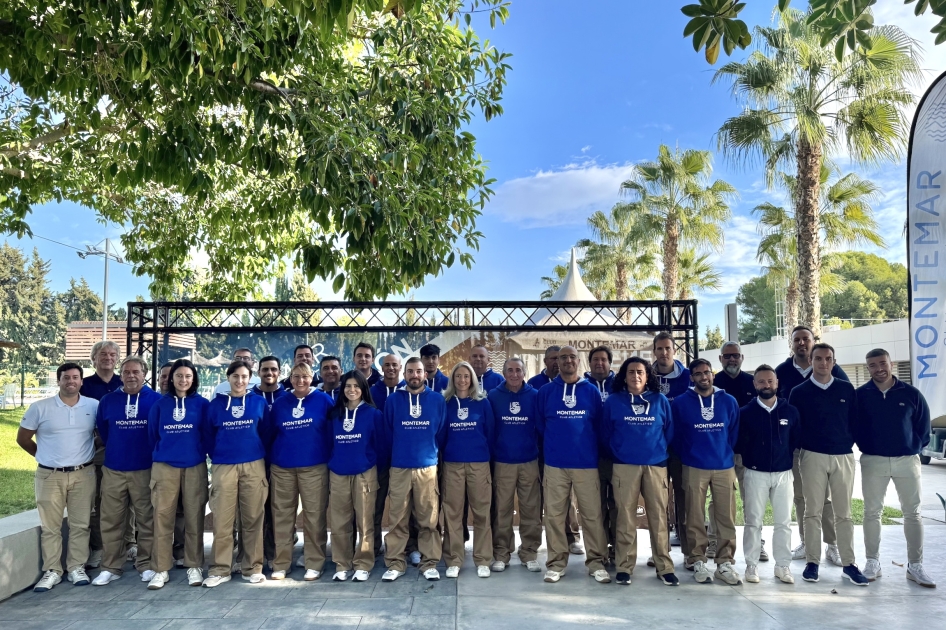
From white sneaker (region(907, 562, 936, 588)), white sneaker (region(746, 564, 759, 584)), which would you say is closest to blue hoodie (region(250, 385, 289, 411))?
white sneaker (region(746, 564, 759, 584))

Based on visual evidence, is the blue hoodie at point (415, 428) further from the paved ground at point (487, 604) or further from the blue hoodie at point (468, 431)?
the paved ground at point (487, 604)

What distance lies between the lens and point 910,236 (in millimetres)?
5953

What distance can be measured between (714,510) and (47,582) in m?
5.56

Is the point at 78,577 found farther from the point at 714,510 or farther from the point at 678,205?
the point at 678,205

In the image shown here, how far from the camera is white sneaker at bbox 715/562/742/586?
5.14 metres

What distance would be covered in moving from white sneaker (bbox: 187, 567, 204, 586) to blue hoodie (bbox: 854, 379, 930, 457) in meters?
5.57

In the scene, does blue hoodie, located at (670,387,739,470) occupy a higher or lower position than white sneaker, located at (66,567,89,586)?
higher

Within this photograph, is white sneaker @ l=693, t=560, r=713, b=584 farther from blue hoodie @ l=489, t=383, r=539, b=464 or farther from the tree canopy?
the tree canopy

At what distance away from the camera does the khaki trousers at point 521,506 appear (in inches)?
223

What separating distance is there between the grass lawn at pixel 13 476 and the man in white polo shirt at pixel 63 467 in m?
6.17

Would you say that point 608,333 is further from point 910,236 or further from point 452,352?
point 910,236

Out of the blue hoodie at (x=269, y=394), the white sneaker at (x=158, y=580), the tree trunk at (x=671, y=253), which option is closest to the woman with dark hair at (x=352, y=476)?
the blue hoodie at (x=269, y=394)

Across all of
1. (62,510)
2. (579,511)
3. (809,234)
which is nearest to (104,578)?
(62,510)

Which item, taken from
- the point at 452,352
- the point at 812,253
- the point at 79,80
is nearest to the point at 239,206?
the point at 452,352
